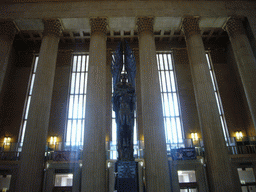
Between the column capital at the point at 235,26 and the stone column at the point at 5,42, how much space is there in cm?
1725

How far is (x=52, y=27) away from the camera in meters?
13.9

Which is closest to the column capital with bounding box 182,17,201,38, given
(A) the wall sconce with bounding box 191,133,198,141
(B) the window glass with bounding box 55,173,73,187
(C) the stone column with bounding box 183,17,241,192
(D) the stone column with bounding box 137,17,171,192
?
(C) the stone column with bounding box 183,17,241,192

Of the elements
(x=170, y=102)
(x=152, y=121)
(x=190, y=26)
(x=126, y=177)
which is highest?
(x=190, y=26)

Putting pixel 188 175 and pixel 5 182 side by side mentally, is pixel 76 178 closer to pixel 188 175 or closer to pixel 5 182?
pixel 5 182

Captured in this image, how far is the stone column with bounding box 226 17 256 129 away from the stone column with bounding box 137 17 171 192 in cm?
634

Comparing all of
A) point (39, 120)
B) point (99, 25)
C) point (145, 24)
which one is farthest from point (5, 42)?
point (145, 24)

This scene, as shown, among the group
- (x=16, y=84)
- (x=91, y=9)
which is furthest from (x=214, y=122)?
(x=16, y=84)

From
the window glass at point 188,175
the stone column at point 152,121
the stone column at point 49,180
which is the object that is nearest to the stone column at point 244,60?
the window glass at point 188,175

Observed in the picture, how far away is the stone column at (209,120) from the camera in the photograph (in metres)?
10.2

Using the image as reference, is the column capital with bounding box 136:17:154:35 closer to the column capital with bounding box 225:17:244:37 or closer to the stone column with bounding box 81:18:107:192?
the stone column with bounding box 81:18:107:192

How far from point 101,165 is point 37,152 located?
3839 mm

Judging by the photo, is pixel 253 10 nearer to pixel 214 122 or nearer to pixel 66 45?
pixel 214 122

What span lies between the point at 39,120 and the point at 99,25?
8084 millimetres

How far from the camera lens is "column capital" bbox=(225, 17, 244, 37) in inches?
554
